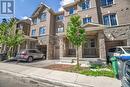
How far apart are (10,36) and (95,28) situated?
626 inches

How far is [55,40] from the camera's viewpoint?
85.6 ft

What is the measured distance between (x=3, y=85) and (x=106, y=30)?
46.4 ft

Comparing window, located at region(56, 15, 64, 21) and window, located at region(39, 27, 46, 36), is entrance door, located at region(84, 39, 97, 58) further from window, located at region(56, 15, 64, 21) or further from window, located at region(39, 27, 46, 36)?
window, located at region(39, 27, 46, 36)

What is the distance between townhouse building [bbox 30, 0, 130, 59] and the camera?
670 inches

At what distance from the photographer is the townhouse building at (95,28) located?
1702 centimetres

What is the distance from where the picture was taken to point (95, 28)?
16625 millimetres

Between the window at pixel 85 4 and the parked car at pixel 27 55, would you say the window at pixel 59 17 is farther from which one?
the parked car at pixel 27 55

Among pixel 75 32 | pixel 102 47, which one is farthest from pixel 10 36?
pixel 102 47

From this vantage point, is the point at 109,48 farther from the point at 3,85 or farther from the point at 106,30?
the point at 3,85

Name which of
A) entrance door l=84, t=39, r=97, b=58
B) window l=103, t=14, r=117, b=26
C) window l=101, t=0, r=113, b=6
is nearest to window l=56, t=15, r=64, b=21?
window l=101, t=0, r=113, b=6

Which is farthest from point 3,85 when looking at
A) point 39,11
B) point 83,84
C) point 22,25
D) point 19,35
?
point 22,25

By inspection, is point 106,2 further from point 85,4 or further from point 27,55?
point 27,55

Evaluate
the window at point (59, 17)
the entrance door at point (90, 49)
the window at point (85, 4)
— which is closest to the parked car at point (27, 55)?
the entrance door at point (90, 49)

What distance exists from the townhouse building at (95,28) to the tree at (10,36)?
4.06 m
